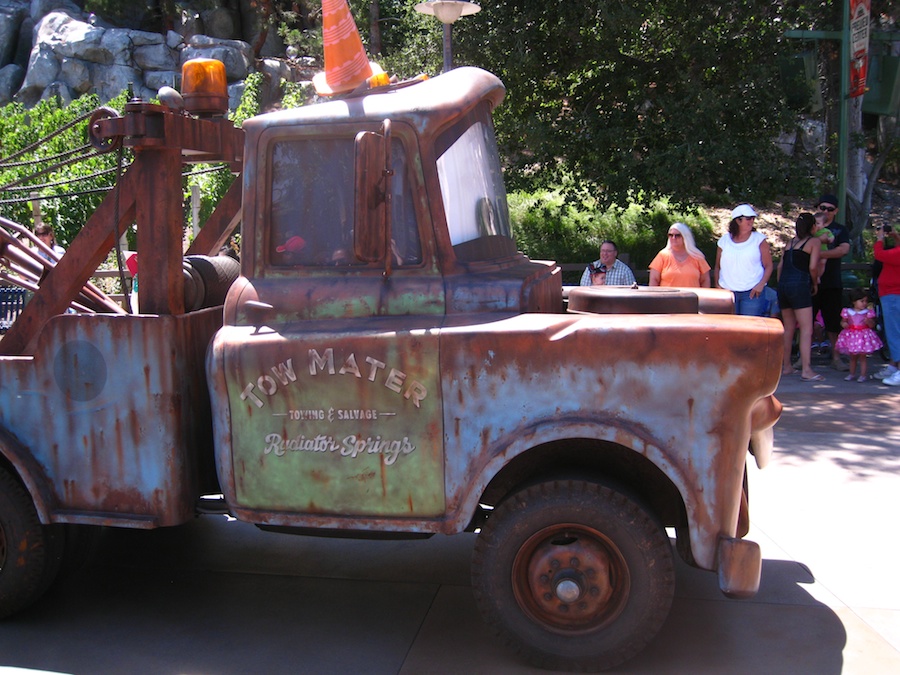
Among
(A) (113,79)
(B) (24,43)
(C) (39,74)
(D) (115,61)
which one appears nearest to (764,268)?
(A) (113,79)

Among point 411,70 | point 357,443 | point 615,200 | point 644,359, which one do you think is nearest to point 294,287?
point 357,443

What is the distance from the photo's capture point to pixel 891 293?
9.02 meters

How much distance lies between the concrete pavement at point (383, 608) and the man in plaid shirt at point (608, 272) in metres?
2.42

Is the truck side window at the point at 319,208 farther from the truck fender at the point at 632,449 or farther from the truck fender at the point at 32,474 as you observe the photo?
the truck fender at the point at 32,474

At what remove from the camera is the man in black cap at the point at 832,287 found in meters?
9.54

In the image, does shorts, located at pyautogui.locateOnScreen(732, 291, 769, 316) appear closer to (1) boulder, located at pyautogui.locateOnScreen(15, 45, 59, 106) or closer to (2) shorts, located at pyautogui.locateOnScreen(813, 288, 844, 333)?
(2) shorts, located at pyautogui.locateOnScreen(813, 288, 844, 333)

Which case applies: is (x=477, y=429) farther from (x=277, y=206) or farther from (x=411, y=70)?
(x=411, y=70)

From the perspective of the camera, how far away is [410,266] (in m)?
3.70

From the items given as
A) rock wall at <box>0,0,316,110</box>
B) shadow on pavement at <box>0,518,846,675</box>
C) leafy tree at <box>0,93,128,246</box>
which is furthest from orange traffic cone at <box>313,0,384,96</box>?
rock wall at <box>0,0,316,110</box>

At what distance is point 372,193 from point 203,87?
1553 mm

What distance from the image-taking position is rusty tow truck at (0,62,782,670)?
340 cm

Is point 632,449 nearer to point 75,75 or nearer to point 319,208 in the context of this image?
point 319,208

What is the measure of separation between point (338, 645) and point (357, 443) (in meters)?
0.97

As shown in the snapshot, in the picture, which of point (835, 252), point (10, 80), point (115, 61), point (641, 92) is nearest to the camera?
point (835, 252)
